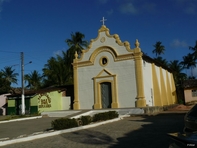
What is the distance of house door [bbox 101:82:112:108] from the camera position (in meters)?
21.3

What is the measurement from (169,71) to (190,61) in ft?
77.3

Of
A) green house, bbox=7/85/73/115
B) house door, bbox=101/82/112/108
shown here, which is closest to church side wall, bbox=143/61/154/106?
house door, bbox=101/82/112/108

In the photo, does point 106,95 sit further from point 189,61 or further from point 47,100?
point 189,61

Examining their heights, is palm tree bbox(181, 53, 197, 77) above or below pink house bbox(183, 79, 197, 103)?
above

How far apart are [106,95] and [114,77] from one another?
1.84 meters

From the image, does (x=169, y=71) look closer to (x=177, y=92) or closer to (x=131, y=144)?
(x=177, y=92)

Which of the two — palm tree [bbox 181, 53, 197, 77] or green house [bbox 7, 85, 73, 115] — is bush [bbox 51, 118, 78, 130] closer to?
green house [bbox 7, 85, 73, 115]

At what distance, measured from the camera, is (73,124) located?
11.3m

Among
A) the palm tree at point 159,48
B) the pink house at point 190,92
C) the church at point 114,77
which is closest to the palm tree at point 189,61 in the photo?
the palm tree at point 159,48

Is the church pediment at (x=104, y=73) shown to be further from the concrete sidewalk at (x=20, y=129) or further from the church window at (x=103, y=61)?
the concrete sidewalk at (x=20, y=129)

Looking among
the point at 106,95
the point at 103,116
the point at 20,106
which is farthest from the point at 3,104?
the point at 103,116

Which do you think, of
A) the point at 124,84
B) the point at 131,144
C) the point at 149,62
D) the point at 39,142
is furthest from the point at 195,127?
the point at 149,62

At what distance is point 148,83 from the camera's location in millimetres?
21062

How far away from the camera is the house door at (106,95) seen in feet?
69.8
